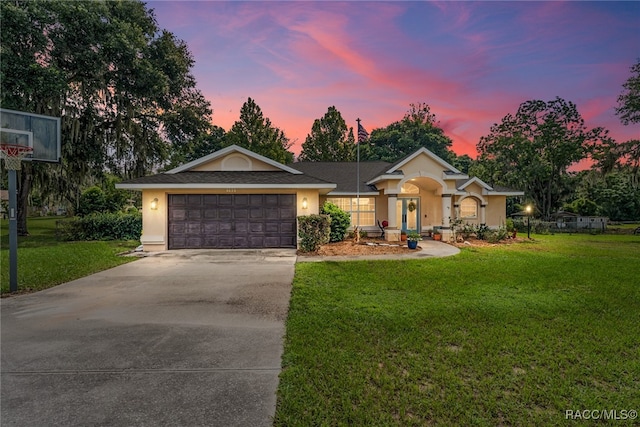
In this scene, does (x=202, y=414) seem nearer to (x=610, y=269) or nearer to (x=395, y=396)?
(x=395, y=396)

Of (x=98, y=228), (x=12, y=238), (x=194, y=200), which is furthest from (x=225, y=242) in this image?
(x=98, y=228)

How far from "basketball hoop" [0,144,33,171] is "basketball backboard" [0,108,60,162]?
0.55m

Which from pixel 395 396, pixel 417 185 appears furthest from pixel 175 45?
pixel 395 396

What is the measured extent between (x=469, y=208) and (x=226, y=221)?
48.1ft

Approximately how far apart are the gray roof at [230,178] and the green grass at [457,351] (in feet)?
20.5

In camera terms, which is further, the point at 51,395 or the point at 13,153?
the point at 13,153

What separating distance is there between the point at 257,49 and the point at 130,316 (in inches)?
548

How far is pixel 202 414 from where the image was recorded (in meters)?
2.59

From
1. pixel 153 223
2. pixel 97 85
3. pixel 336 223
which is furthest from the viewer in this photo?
pixel 97 85

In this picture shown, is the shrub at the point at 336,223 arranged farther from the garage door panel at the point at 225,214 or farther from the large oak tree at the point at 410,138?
the large oak tree at the point at 410,138

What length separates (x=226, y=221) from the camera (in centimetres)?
1273

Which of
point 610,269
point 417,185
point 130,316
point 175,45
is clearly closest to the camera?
point 130,316

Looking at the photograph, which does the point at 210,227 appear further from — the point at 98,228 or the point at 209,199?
the point at 98,228

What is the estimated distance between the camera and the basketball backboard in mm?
7379
